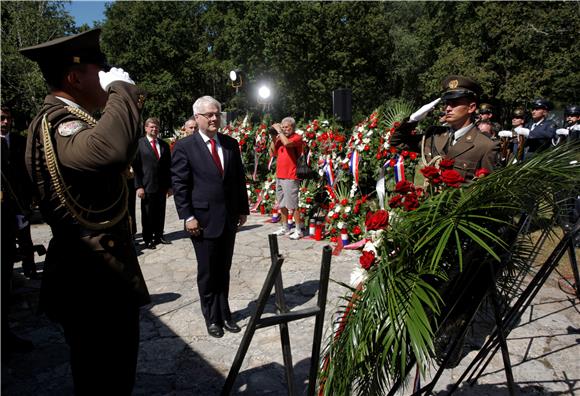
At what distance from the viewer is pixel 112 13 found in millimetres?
41406

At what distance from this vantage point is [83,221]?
1.94 meters

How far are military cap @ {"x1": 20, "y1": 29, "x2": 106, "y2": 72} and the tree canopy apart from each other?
25100 mm

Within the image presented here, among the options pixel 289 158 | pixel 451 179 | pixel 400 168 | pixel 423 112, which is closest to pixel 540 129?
pixel 400 168

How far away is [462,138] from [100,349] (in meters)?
2.83

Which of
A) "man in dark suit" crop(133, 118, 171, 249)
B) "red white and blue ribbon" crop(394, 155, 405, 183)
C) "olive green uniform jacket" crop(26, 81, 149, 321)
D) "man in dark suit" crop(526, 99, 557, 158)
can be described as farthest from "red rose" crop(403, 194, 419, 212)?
"man in dark suit" crop(526, 99, 557, 158)

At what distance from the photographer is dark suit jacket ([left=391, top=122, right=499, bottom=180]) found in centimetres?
314

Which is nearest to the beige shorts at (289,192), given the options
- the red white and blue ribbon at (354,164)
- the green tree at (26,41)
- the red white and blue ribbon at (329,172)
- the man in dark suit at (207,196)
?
the red white and blue ribbon at (329,172)

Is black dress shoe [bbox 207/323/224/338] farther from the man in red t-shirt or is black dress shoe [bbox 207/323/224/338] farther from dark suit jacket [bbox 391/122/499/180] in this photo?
the man in red t-shirt

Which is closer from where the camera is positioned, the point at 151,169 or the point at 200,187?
the point at 200,187

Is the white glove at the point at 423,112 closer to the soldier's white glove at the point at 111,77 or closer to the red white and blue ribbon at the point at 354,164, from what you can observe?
the soldier's white glove at the point at 111,77

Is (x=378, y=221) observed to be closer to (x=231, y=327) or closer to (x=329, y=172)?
(x=231, y=327)

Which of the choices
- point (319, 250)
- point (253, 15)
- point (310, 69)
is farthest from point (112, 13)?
point (319, 250)

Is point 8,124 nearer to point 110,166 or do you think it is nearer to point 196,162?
point 196,162

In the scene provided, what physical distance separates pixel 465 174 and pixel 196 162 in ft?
7.22
